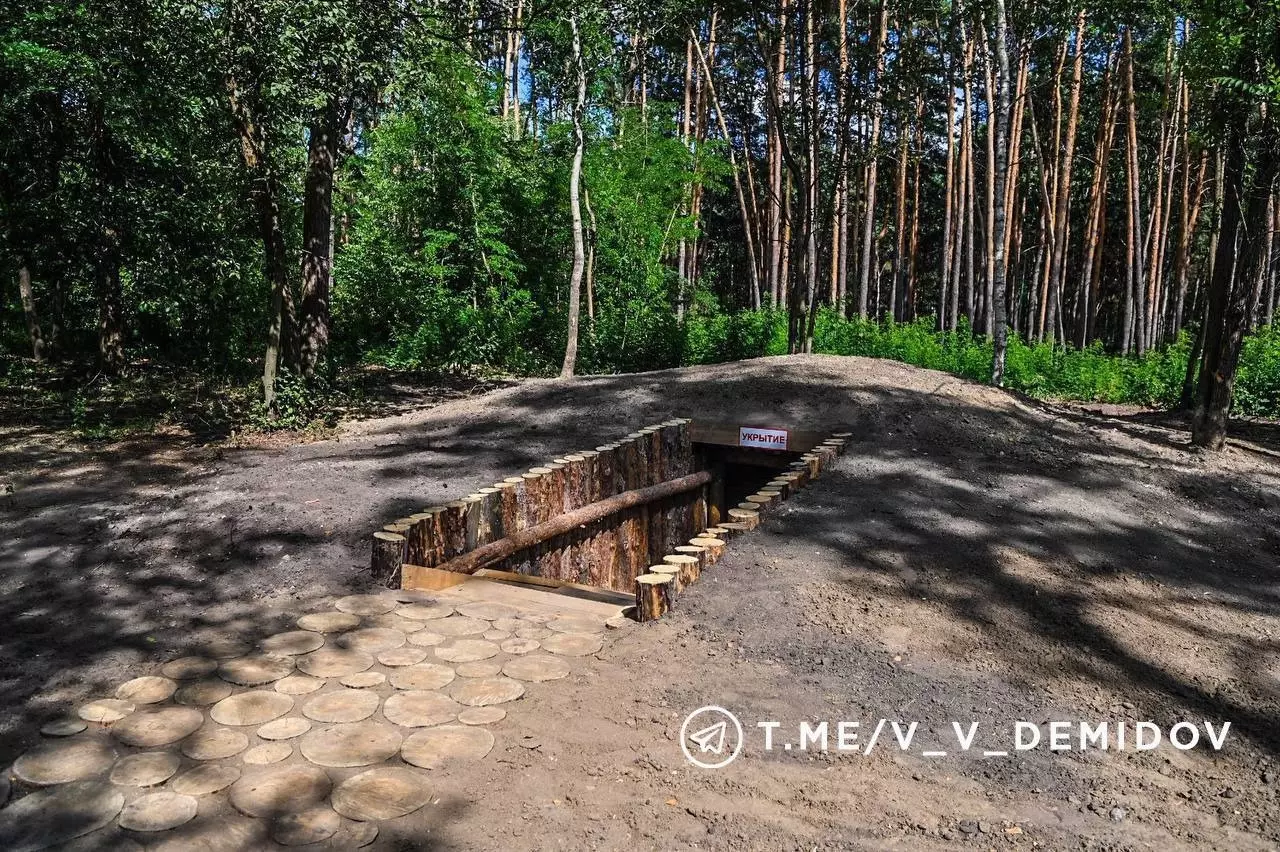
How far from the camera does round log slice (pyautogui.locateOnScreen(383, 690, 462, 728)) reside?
10.2ft

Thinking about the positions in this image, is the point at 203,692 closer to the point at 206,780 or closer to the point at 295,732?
the point at 295,732

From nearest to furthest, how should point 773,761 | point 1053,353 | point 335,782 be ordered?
point 335,782, point 773,761, point 1053,353

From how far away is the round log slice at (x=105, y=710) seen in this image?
3045 mm

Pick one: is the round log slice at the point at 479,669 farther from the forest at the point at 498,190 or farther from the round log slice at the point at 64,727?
the forest at the point at 498,190

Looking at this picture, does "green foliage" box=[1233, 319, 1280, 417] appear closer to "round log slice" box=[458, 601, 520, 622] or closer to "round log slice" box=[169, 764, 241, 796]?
"round log slice" box=[458, 601, 520, 622]

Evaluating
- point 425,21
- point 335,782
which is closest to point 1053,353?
point 425,21

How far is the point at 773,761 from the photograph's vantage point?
2.89m

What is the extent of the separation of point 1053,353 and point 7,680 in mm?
15862

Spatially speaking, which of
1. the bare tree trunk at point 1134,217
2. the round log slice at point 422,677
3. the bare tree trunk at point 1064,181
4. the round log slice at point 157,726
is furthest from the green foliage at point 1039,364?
the round log slice at point 157,726

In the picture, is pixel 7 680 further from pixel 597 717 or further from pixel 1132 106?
pixel 1132 106

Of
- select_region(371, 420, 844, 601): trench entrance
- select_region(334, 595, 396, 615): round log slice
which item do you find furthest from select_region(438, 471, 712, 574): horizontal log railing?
select_region(334, 595, 396, 615): round log slice

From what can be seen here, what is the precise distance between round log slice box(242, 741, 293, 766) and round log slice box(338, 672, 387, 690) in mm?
491

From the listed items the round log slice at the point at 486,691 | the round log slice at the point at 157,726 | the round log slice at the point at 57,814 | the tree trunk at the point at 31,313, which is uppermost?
the tree trunk at the point at 31,313

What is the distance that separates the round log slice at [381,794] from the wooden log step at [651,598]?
1.65 metres
